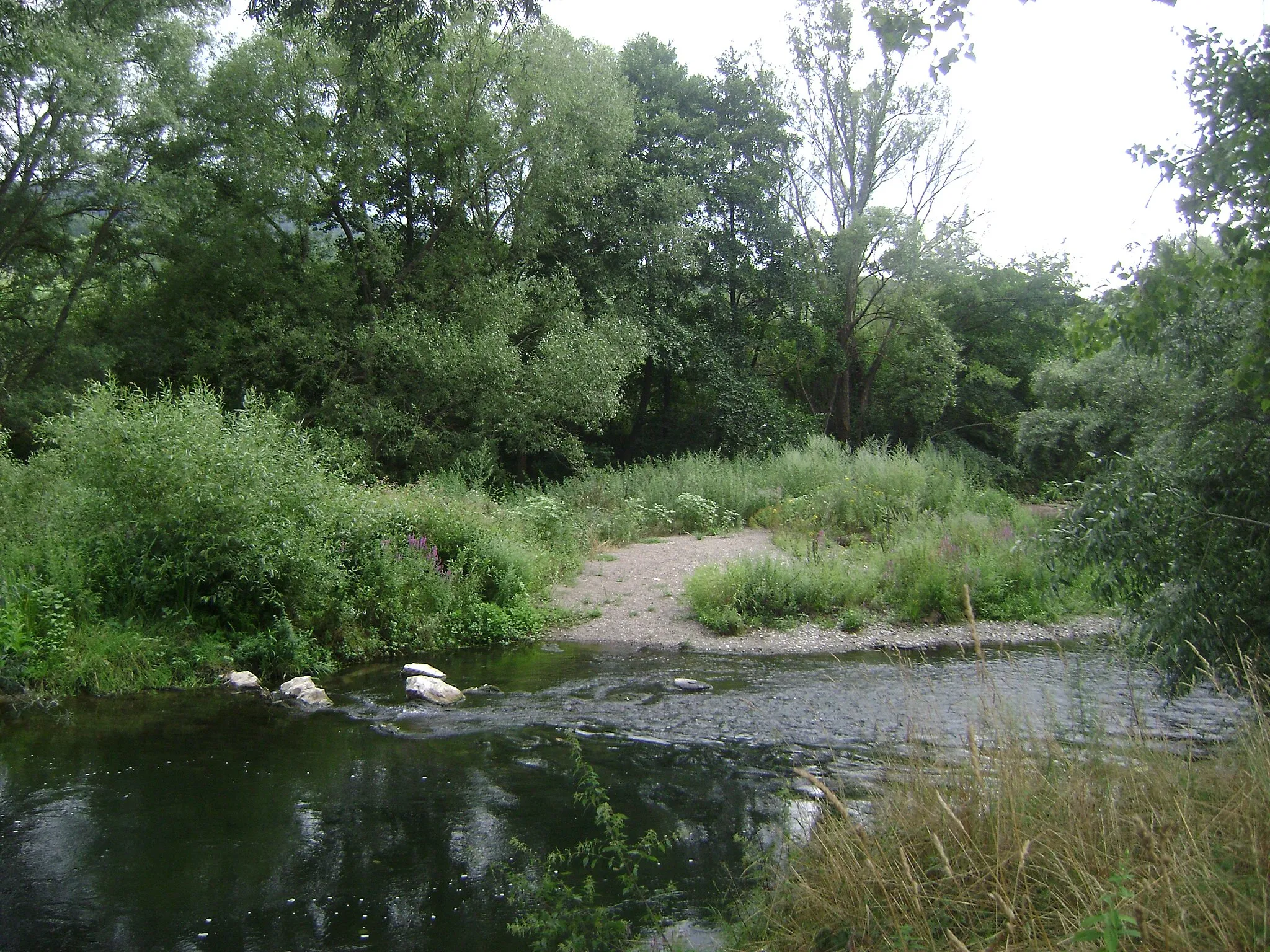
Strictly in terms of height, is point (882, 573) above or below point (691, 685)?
above

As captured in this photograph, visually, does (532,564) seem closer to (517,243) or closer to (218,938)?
(218,938)

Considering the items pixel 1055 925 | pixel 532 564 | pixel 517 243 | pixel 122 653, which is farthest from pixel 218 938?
pixel 517 243

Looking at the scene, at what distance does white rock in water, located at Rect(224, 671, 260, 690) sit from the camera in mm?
9289

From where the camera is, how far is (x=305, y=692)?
9039 mm

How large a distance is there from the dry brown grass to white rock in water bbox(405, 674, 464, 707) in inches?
216

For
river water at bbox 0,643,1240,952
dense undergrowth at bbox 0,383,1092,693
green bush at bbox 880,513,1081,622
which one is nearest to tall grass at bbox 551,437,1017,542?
dense undergrowth at bbox 0,383,1092,693

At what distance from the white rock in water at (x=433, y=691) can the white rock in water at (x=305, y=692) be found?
30.8 inches

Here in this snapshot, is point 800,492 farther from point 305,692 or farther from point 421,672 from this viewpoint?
point 305,692

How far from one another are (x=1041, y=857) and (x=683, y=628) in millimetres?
9130

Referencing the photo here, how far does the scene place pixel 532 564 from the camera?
13.2 m

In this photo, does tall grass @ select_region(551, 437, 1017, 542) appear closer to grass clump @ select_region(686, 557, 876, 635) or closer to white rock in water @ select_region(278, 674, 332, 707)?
grass clump @ select_region(686, 557, 876, 635)

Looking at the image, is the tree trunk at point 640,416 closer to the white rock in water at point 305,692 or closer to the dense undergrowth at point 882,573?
the dense undergrowth at point 882,573

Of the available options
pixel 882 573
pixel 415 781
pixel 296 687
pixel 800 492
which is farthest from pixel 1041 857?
pixel 800 492

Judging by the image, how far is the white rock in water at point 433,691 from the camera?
890 centimetres
